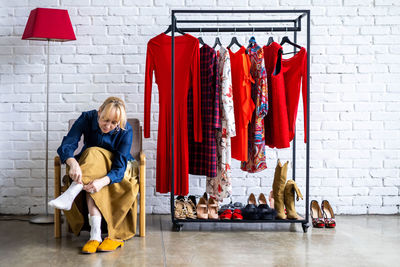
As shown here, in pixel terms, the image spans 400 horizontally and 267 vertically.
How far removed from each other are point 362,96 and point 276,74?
40.9 inches

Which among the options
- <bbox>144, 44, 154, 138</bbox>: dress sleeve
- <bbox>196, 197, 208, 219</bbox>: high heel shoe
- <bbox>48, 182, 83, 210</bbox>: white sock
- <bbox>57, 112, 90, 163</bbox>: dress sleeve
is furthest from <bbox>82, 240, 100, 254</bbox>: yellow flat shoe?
<bbox>144, 44, 154, 138</bbox>: dress sleeve

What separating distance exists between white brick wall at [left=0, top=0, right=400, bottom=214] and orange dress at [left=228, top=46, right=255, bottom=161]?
62 cm

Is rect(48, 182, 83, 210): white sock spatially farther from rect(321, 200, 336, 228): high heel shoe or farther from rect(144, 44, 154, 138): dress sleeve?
rect(321, 200, 336, 228): high heel shoe

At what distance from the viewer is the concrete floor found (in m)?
2.50

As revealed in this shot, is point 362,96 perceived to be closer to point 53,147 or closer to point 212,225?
point 212,225

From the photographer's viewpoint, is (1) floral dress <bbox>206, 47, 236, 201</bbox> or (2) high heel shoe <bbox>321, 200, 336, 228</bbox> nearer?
(1) floral dress <bbox>206, 47, 236, 201</bbox>

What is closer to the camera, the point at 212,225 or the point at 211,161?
the point at 211,161

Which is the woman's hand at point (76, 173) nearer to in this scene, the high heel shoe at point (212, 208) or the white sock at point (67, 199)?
the white sock at point (67, 199)

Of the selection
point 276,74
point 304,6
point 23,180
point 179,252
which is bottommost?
point 179,252

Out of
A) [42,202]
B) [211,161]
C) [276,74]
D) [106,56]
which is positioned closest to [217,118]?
[211,161]

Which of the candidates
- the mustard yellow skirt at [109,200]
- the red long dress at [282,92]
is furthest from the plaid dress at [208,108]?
the mustard yellow skirt at [109,200]

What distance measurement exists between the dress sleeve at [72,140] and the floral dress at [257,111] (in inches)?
46.7

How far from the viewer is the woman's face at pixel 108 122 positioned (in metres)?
2.78

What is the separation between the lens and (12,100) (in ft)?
12.1
